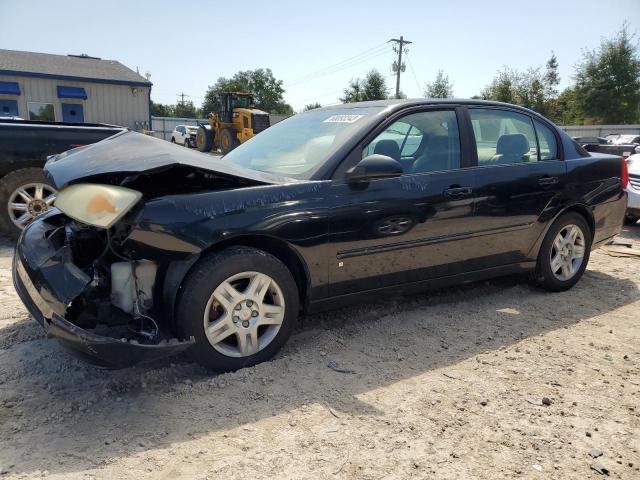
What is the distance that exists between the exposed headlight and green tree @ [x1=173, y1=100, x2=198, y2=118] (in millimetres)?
83096

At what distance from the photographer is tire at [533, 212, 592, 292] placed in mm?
4422

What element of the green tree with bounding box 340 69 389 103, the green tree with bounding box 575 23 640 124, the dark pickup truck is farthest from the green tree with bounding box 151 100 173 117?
the dark pickup truck

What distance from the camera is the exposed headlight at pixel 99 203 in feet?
8.11

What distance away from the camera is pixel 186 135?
97.2 ft

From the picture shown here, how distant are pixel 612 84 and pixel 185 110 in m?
66.2

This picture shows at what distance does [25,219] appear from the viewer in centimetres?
578

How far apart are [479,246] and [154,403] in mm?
2605

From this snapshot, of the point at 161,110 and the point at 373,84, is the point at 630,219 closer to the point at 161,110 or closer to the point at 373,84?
the point at 373,84

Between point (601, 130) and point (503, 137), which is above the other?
point (601, 130)

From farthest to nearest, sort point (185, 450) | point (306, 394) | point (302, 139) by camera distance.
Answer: point (302, 139) < point (306, 394) < point (185, 450)

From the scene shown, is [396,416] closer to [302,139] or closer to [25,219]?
[302,139]

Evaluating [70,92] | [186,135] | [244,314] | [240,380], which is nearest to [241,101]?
[186,135]

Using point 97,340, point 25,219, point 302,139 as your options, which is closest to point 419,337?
point 302,139

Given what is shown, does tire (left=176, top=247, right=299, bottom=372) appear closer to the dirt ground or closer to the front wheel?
the dirt ground
